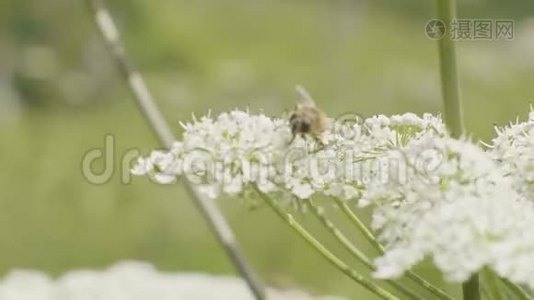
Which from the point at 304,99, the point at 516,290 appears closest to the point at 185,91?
the point at 304,99

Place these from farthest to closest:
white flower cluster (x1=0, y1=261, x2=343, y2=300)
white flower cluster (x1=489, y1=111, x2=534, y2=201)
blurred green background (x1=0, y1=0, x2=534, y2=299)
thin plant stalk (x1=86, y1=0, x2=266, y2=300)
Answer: blurred green background (x1=0, y1=0, x2=534, y2=299)
white flower cluster (x1=0, y1=261, x2=343, y2=300)
white flower cluster (x1=489, y1=111, x2=534, y2=201)
thin plant stalk (x1=86, y1=0, x2=266, y2=300)

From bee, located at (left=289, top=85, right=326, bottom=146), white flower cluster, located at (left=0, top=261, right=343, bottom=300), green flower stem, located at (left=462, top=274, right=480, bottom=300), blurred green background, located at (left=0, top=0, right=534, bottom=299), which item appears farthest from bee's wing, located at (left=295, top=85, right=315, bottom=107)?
blurred green background, located at (left=0, top=0, right=534, bottom=299)

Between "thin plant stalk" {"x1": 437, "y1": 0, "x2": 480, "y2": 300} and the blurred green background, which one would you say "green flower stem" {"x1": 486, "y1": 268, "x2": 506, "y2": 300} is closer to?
"thin plant stalk" {"x1": 437, "y1": 0, "x2": 480, "y2": 300}

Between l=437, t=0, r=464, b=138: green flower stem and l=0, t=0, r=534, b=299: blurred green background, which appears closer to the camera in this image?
l=437, t=0, r=464, b=138: green flower stem

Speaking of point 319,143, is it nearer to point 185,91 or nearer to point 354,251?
point 354,251

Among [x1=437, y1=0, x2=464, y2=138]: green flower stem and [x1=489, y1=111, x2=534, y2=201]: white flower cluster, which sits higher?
[x1=437, y1=0, x2=464, y2=138]: green flower stem

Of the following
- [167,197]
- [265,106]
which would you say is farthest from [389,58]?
[167,197]
